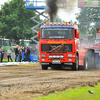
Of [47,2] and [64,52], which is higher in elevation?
[47,2]

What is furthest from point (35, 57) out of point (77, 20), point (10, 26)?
point (77, 20)

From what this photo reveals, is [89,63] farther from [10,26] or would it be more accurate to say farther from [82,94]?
[10,26]

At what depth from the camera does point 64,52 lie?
2075 centimetres

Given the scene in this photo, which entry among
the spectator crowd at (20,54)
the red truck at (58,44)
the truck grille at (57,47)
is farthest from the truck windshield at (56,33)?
the spectator crowd at (20,54)

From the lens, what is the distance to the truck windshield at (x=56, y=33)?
20680 mm

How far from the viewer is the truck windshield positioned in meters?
20.7

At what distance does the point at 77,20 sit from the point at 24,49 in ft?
159

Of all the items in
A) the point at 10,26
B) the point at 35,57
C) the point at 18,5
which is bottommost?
the point at 35,57

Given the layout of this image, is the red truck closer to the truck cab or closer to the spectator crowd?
the truck cab

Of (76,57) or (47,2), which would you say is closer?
(76,57)

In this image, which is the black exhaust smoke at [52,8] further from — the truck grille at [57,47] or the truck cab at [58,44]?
the truck grille at [57,47]

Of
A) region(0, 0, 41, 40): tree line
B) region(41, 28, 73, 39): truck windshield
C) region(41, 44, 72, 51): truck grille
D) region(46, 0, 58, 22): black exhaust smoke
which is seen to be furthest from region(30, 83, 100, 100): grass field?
region(0, 0, 41, 40): tree line

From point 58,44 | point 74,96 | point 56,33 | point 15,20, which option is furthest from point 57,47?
point 15,20

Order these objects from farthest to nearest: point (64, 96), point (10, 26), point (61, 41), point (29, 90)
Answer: point (10, 26), point (61, 41), point (29, 90), point (64, 96)
